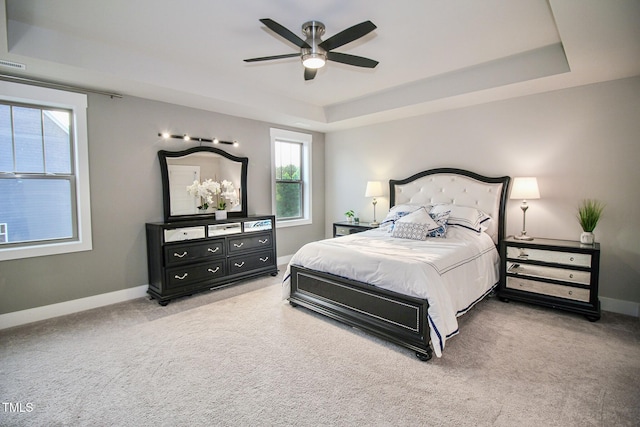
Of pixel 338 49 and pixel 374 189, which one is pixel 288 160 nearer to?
pixel 374 189

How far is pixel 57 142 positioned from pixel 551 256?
551cm

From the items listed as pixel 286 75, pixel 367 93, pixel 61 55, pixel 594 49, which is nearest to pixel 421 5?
pixel 594 49

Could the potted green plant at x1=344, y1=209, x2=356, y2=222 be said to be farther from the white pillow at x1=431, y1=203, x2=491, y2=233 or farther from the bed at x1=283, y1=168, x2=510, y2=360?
the white pillow at x1=431, y1=203, x2=491, y2=233

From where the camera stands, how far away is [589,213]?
11.2 ft

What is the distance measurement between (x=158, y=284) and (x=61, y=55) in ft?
8.19

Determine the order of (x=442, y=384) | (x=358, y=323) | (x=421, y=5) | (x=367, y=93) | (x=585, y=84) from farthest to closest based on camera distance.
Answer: (x=367, y=93)
(x=585, y=84)
(x=358, y=323)
(x=421, y=5)
(x=442, y=384)

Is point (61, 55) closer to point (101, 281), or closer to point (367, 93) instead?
point (101, 281)

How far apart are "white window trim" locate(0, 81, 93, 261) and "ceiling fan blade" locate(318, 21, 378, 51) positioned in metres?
2.81

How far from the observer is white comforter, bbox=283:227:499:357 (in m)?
2.55

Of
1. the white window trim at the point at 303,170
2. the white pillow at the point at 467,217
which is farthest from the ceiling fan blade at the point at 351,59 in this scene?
the white window trim at the point at 303,170

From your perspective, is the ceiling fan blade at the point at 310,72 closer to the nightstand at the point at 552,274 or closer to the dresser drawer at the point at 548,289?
the nightstand at the point at 552,274


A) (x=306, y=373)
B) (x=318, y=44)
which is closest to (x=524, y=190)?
(x=318, y=44)

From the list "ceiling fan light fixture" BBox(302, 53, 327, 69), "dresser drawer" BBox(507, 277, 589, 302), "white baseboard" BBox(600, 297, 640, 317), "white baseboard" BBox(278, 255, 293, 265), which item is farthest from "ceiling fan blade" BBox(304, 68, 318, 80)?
"white baseboard" BBox(600, 297, 640, 317)

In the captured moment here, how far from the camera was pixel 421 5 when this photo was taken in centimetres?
245
